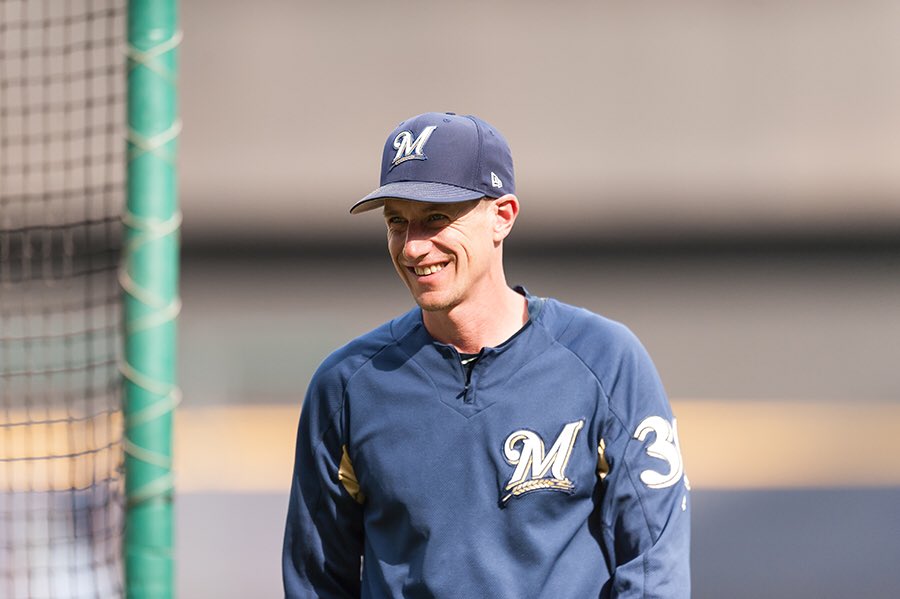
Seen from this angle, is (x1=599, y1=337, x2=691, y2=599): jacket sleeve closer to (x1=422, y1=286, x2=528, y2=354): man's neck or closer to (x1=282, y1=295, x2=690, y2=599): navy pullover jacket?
(x1=282, y1=295, x2=690, y2=599): navy pullover jacket

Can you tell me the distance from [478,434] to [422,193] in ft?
1.52

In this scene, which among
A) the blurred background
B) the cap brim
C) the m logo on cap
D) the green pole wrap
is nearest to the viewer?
the cap brim

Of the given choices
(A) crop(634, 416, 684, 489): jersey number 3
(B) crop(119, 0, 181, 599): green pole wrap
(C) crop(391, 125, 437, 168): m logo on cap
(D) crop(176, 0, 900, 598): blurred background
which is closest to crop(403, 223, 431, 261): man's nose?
(C) crop(391, 125, 437, 168): m logo on cap

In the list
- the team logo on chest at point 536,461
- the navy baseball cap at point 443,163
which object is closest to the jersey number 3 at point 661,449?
the team logo on chest at point 536,461

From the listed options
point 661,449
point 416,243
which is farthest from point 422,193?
point 661,449

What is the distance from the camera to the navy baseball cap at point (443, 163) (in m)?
2.08

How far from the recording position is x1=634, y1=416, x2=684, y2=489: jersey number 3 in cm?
208

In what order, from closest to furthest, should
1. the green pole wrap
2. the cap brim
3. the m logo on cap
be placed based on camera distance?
1. the cap brim
2. the m logo on cap
3. the green pole wrap

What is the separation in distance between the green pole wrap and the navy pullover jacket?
0.56 meters

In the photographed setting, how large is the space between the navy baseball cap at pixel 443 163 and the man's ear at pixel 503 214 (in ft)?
0.05

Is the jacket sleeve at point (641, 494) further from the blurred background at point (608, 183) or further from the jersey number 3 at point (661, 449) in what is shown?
the blurred background at point (608, 183)

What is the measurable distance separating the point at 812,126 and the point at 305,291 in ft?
18.5

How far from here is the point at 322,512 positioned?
2.25 m

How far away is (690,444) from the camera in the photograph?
11.3m
